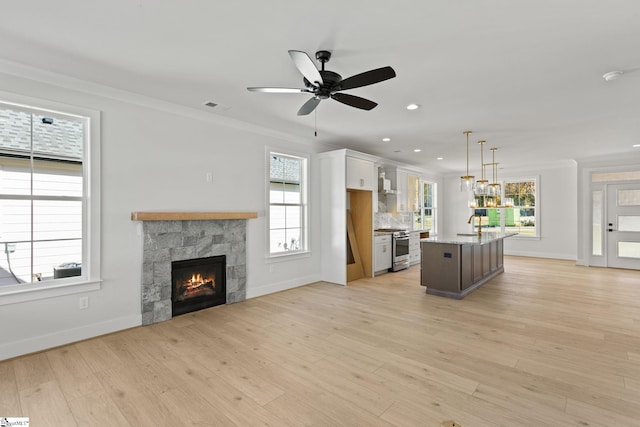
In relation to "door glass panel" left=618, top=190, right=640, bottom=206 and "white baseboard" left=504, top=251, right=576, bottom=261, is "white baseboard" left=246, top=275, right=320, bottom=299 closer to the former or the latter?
"white baseboard" left=504, top=251, right=576, bottom=261

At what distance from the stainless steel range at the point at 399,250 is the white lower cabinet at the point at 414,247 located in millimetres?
454

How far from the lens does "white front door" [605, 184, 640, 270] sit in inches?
284

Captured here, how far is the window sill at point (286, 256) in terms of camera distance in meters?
5.27

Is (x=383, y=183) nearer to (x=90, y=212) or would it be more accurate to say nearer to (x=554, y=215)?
(x=554, y=215)

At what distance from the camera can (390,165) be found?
797 cm

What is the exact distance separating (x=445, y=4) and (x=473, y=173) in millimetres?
8955

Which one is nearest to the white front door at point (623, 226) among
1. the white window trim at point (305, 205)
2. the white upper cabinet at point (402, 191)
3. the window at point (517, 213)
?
the window at point (517, 213)

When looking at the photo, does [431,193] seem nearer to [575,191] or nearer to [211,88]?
[575,191]

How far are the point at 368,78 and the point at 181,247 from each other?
3168mm

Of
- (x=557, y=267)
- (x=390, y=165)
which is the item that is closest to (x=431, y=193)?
(x=390, y=165)

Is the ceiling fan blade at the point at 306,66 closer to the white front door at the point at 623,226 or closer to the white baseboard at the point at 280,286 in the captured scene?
the white baseboard at the point at 280,286

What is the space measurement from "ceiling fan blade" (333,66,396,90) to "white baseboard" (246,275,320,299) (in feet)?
11.5

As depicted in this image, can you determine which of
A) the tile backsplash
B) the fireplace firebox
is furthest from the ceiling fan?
the tile backsplash

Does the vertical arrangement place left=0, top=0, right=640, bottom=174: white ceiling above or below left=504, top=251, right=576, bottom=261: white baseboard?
above
